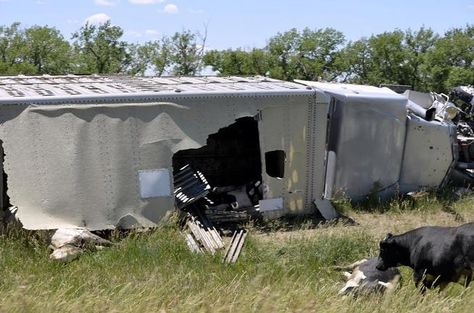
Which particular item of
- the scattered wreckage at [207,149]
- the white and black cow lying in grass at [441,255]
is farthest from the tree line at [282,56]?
the white and black cow lying in grass at [441,255]

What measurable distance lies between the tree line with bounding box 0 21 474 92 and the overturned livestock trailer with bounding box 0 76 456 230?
1498 centimetres

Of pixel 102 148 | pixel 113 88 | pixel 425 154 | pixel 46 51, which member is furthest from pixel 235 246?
pixel 46 51

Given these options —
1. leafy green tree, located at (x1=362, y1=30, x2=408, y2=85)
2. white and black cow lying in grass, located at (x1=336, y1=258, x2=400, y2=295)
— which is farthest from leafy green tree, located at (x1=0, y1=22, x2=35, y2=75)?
white and black cow lying in grass, located at (x1=336, y1=258, x2=400, y2=295)

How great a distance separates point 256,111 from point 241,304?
7.49 m

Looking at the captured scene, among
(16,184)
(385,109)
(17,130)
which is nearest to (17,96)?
(17,130)

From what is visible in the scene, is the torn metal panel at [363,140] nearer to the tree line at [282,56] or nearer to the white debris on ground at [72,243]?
the white debris on ground at [72,243]

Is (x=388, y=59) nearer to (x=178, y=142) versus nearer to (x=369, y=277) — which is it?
(x=178, y=142)

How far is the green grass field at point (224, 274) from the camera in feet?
16.8

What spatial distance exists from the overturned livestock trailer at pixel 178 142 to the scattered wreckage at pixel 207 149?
18 mm

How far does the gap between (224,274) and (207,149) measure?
6.88 meters

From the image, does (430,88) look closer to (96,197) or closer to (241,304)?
(96,197)

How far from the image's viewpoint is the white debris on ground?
9.93m

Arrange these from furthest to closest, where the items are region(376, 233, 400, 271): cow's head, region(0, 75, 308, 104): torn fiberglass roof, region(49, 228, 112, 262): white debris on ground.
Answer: region(0, 75, 308, 104): torn fiberglass roof < region(49, 228, 112, 262): white debris on ground < region(376, 233, 400, 271): cow's head

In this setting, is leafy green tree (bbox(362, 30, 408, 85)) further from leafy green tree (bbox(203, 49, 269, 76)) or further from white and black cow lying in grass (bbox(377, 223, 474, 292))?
white and black cow lying in grass (bbox(377, 223, 474, 292))
